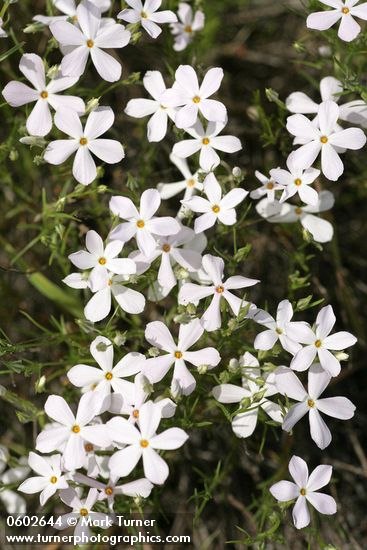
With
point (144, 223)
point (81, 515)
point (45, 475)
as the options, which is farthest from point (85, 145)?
point (81, 515)

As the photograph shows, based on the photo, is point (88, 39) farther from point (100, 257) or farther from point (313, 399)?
point (313, 399)

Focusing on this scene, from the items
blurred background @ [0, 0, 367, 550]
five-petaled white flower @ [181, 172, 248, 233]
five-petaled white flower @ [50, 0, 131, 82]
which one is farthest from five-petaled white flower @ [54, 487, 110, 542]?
five-petaled white flower @ [50, 0, 131, 82]

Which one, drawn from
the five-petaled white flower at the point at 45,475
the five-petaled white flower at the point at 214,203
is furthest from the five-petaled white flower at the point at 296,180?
the five-petaled white flower at the point at 45,475

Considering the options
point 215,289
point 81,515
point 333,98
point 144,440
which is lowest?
point 81,515

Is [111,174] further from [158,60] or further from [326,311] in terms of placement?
[326,311]

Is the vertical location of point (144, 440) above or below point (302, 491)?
above
